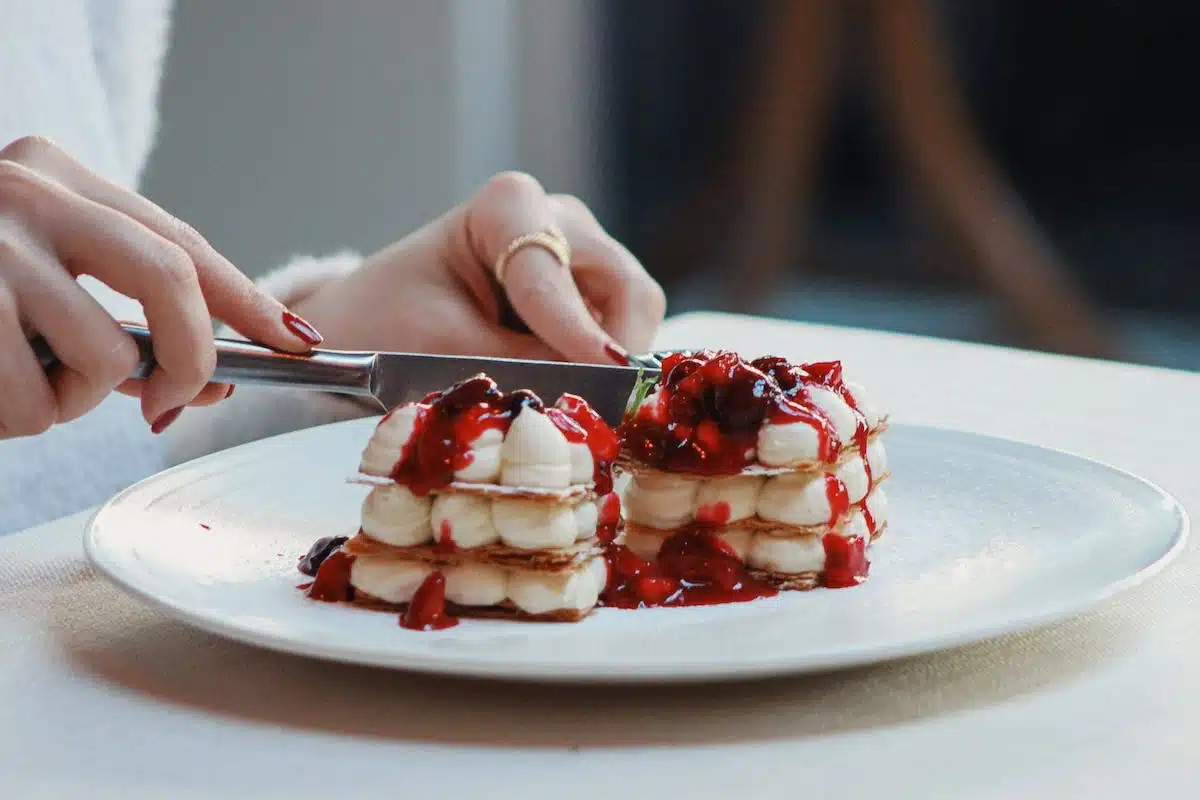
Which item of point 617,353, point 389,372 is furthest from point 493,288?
point 389,372

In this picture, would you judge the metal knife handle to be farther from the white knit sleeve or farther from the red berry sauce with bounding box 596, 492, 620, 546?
the white knit sleeve

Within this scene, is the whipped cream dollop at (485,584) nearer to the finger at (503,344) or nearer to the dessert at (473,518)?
the dessert at (473,518)

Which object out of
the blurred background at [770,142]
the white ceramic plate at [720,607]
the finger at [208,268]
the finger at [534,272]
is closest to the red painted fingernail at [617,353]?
the finger at [534,272]

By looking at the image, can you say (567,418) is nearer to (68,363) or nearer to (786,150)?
(68,363)

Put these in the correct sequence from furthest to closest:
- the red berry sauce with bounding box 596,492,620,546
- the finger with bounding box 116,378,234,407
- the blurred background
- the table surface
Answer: the blurred background
the finger with bounding box 116,378,234,407
the red berry sauce with bounding box 596,492,620,546
the table surface

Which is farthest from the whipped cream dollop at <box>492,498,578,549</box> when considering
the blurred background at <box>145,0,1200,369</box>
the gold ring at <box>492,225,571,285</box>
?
the blurred background at <box>145,0,1200,369</box>

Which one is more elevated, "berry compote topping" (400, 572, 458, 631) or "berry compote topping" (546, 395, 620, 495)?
"berry compote topping" (546, 395, 620, 495)

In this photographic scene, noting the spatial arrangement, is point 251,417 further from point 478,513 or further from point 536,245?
point 478,513
